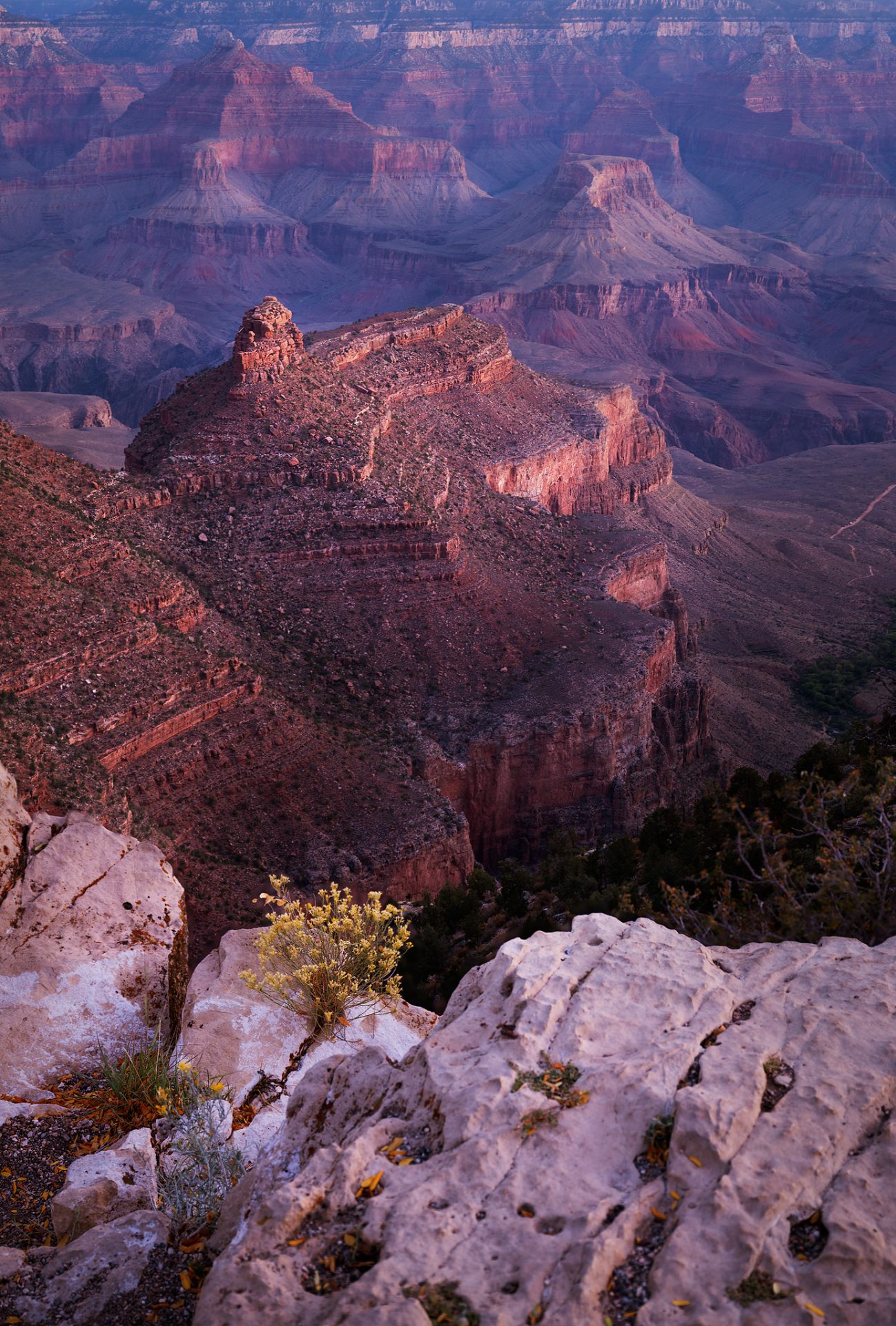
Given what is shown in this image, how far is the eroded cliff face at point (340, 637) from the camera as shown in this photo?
1619 inches

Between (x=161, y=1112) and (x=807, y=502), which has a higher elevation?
(x=161, y=1112)

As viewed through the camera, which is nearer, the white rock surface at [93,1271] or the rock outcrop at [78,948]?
the white rock surface at [93,1271]

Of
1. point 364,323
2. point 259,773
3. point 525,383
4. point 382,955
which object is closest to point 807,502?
point 525,383

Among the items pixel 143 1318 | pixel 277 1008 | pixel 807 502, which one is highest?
pixel 143 1318

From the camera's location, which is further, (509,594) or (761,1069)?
(509,594)

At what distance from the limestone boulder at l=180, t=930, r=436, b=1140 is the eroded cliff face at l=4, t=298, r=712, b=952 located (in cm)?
1206

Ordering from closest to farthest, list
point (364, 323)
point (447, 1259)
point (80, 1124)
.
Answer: point (447, 1259)
point (80, 1124)
point (364, 323)

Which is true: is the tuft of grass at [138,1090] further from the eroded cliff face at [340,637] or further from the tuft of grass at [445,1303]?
the eroded cliff face at [340,637]

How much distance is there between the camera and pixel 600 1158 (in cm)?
1458

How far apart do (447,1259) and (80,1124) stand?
9.70m

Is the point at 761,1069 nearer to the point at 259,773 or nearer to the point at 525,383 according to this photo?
the point at 259,773

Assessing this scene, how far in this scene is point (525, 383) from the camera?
291 ft

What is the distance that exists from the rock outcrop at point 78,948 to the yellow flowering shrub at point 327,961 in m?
2.41

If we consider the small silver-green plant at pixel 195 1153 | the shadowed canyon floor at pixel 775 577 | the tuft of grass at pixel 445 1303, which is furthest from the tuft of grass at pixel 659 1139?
the shadowed canyon floor at pixel 775 577
